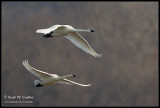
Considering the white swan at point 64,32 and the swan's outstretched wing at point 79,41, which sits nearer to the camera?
the white swan at point 64,32

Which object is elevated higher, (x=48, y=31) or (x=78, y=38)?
(x=48, y=31)

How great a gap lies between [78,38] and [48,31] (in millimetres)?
1835

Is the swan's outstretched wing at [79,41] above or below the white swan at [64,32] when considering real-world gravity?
below

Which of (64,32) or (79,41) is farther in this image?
(79,41)

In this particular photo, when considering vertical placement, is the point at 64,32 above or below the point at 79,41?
above

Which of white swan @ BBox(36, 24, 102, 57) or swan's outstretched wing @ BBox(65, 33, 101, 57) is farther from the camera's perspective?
swan's outstretched wing @ BBox(65, 33, 101, 57)

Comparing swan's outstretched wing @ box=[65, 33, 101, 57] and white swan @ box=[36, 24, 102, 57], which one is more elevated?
white swan @ box=[36, 24, 102, 57]

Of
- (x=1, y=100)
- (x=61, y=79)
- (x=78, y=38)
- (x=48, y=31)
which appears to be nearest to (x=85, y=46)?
(x=78, y=38)

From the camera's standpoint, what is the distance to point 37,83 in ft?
40.0

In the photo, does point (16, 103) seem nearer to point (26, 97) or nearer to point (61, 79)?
point (26, 97)

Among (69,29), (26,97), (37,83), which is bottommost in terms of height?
(26,97)

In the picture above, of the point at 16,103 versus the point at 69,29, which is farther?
the point at 16,103

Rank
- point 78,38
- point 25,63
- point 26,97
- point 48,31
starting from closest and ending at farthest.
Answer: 1. point 48,31
2. point 25,63
3. point 78,38
4. point 26,97

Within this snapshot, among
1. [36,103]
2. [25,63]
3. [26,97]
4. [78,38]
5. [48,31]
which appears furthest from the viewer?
[26,97]
